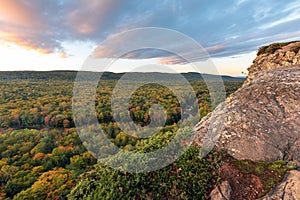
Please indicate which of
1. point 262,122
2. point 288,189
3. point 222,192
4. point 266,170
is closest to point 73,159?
point 222,192

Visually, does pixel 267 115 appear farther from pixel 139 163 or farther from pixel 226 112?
pixel 139 163

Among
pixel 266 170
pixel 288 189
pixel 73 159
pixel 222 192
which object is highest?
pixel 266 170

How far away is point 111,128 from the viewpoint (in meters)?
37.5

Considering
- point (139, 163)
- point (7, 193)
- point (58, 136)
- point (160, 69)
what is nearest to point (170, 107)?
point (58, 136)

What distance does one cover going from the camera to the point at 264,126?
20.2 feet

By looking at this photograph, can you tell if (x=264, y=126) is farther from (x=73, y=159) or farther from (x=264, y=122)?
(x=73, y=159)

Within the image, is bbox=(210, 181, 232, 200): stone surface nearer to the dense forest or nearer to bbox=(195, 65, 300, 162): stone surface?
the dense forest

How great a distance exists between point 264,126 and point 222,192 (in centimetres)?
268

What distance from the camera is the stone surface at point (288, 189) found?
438cm

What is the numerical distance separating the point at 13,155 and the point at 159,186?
38682 mm

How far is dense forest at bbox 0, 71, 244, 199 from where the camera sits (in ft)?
17.7

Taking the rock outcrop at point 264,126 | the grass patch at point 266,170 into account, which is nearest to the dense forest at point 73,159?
the grass patch at point 266,170

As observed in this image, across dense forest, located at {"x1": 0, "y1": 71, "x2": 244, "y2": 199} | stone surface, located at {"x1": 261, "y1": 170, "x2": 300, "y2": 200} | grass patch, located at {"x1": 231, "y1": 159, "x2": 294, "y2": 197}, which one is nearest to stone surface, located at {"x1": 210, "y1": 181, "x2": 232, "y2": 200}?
dense forest, located at {"x1": 0, "y1": 71, "x2": 244, "y2": 199}

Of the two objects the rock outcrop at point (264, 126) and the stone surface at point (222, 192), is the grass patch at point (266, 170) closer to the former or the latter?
the rock outcrop at point (264, 126)
